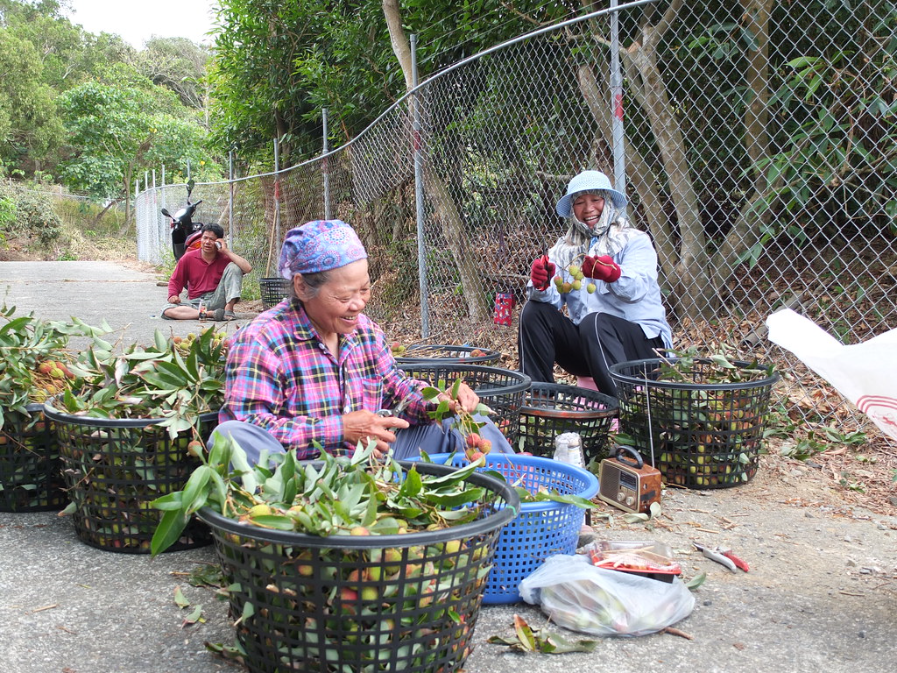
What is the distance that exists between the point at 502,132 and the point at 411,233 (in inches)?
86.9

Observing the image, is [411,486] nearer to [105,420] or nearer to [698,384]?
[105,420]

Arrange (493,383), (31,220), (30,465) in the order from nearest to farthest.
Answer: (30,465)
(493,383)
(31,220)

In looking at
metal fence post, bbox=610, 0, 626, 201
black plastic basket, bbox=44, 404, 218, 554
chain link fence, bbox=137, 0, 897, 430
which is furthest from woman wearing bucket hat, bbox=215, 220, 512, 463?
chain link fence, bbox=137, 0, 897, 430

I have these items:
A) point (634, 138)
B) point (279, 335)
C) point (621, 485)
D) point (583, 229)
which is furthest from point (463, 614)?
point (634, 138)

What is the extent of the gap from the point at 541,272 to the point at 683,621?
2.43 meters

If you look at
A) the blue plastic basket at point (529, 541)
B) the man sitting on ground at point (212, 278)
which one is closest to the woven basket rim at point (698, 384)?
the blue plastic basket at point (529, 541)

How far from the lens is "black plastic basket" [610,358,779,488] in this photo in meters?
3.63

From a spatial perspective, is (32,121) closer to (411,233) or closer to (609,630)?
(411,233)

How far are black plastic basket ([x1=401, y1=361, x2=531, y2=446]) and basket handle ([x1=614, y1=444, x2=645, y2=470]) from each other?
47 centimetres

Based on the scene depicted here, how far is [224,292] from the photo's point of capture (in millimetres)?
9844

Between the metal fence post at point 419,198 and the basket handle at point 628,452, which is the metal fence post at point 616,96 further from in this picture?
the metal fence post at point 419,198

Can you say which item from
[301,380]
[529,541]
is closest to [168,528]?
[301,380]

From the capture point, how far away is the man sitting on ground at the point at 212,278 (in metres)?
9.62

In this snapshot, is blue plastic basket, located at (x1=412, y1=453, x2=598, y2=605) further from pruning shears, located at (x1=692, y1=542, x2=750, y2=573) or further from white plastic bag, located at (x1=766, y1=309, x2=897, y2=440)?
white plastic bag, located at (x1=766, y1=309, x2=897, y2=440)
